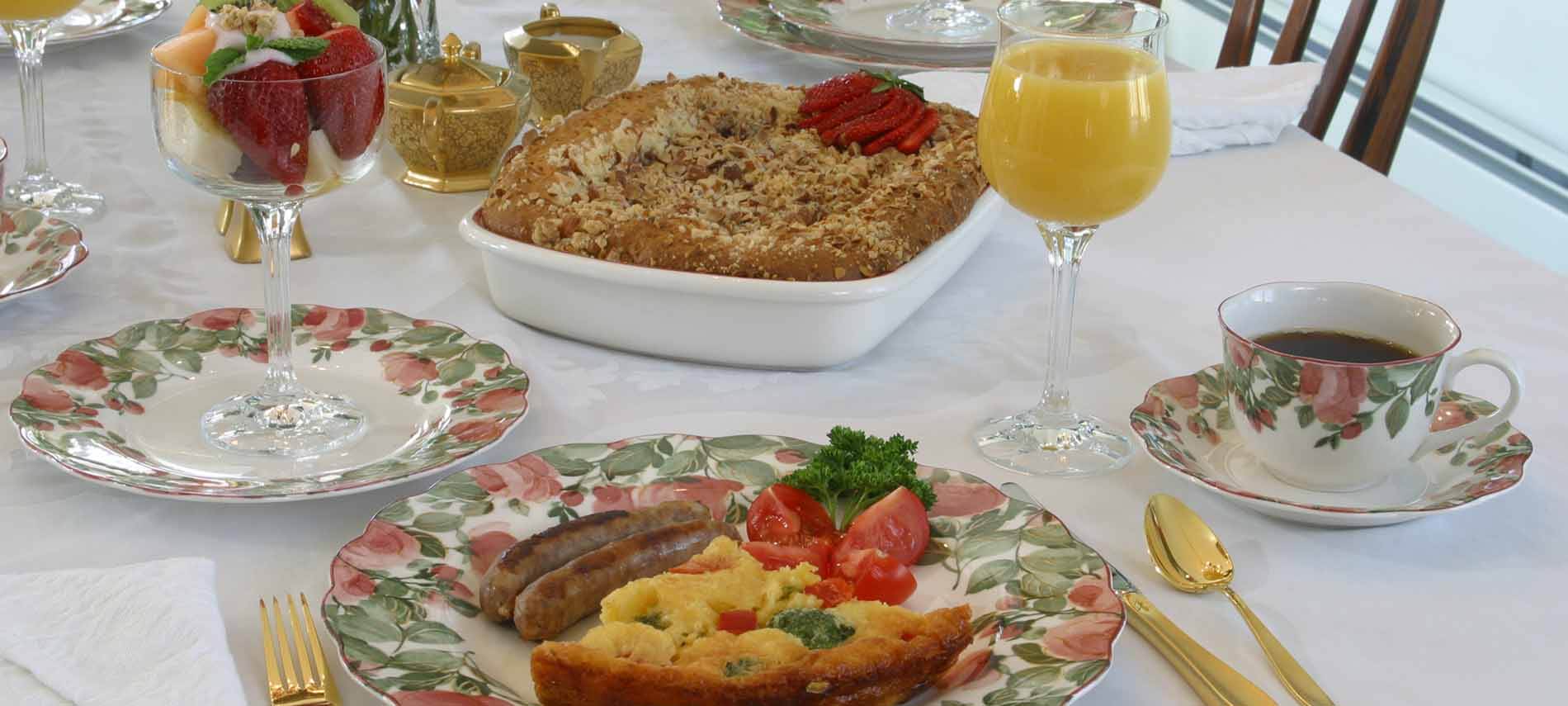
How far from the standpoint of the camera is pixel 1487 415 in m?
1.08

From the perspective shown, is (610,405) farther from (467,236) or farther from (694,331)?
(467,236)

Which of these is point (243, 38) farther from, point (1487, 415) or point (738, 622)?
point (1487, 415)

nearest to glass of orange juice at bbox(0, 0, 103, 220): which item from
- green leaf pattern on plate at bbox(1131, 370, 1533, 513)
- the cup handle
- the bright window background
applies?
green leaf pattern on plate at bbox(1131, 370, 1533, 513)

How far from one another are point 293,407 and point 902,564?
52 centimetres

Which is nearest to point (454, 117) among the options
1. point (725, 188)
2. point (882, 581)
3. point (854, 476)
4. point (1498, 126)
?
point (725, 188)

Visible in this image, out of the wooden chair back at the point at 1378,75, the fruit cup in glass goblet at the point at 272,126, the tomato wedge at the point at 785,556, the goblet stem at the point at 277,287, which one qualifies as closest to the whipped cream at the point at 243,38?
the fruit cup in glass goblet at the point at 272,126

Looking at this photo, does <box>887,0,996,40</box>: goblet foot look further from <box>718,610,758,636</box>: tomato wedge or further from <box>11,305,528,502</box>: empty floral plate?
<box>718,610,758,636</box>: tomato wedge

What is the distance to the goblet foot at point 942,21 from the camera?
209 cm

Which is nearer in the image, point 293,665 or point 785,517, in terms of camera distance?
point 293,665

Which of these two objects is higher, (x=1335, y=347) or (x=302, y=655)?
(x=1335, y=347)

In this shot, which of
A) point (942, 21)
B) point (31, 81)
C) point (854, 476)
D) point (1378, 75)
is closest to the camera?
point (854, 476)

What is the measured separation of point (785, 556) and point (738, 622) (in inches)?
3.5

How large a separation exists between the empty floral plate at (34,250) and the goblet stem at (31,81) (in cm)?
25

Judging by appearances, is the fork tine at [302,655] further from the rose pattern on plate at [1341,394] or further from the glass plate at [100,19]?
the glass plate at [100,19]
